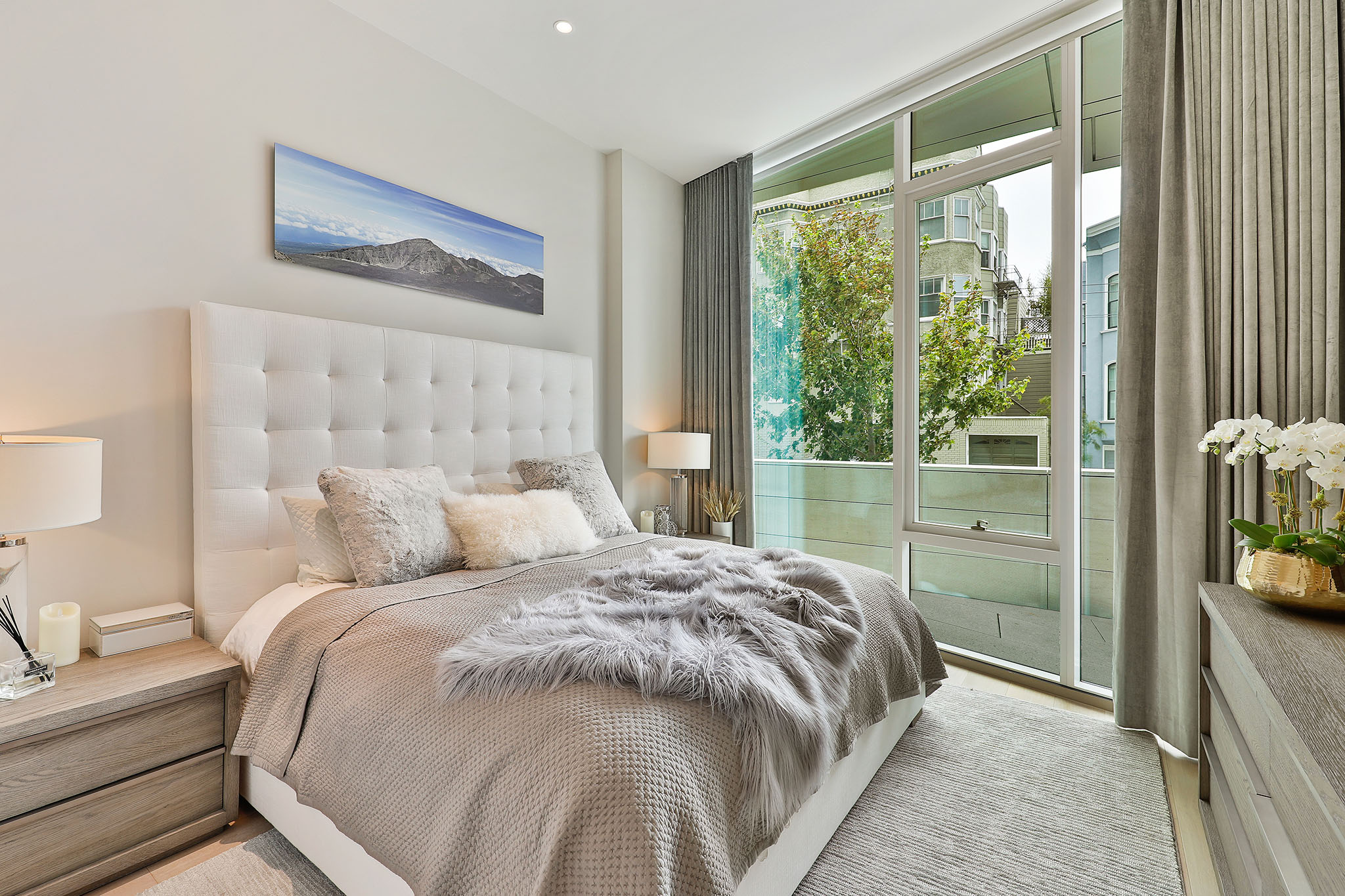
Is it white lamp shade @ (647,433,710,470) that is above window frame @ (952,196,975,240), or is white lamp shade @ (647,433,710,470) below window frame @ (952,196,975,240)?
below

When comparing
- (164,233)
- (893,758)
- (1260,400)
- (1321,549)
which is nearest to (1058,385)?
(1260,400)

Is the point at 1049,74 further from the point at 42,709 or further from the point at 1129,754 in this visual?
the point at 42,709

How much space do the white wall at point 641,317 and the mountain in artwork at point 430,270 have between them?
1.96 feet

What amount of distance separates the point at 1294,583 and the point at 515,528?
2216 mm

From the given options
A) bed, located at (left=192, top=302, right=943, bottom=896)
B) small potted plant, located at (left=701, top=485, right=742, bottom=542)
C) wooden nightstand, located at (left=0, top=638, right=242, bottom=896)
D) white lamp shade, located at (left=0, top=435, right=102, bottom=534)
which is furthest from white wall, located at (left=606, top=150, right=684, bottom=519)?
white lamp shade, located at (left=0, top=435, right=102, bottom=534)

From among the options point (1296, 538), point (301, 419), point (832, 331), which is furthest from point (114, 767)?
point (832, 331)

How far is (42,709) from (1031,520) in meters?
3.35

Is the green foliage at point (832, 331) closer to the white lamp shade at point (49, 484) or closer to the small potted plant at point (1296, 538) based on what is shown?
the small potted plant at point (1296, 538)

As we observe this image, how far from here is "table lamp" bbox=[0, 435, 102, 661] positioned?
1434mm

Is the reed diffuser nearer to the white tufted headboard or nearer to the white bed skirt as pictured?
the white tufted headboard

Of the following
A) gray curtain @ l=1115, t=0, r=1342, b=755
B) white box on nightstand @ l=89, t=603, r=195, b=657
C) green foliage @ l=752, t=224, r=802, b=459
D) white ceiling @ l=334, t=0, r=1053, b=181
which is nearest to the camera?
white box on nightstand @ l=89, t=603, r=195, b=657

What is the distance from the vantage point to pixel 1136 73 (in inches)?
88.1

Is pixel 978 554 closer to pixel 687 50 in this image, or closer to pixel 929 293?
pixel 929 293

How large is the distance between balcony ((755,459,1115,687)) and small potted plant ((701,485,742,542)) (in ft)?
1.13
